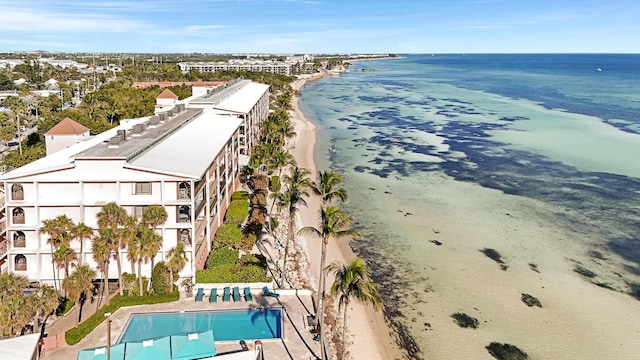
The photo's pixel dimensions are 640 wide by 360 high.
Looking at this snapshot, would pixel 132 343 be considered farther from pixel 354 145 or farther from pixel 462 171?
pixel 354 145

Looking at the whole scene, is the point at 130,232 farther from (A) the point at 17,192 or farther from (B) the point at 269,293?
(B) the point at 269,293

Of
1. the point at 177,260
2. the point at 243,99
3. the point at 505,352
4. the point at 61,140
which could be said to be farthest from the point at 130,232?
the point at 243,99

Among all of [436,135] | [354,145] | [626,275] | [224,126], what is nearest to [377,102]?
[436,135]

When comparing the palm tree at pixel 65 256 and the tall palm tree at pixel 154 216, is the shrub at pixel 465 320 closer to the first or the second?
the tall palm tree at pixel 154 216

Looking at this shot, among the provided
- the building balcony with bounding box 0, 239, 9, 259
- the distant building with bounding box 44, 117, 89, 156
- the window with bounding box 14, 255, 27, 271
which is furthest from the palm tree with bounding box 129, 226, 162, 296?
the distant building with bounding box 44, 117, 89, 156

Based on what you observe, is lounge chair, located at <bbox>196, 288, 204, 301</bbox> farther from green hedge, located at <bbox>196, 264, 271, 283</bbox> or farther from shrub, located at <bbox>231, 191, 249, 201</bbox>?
shrub, located at <bbox>231, 191, 249, 201</bbox>

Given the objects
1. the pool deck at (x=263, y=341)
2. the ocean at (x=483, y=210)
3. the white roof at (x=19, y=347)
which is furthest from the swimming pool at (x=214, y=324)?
the ocean at (x=483, y=210)
